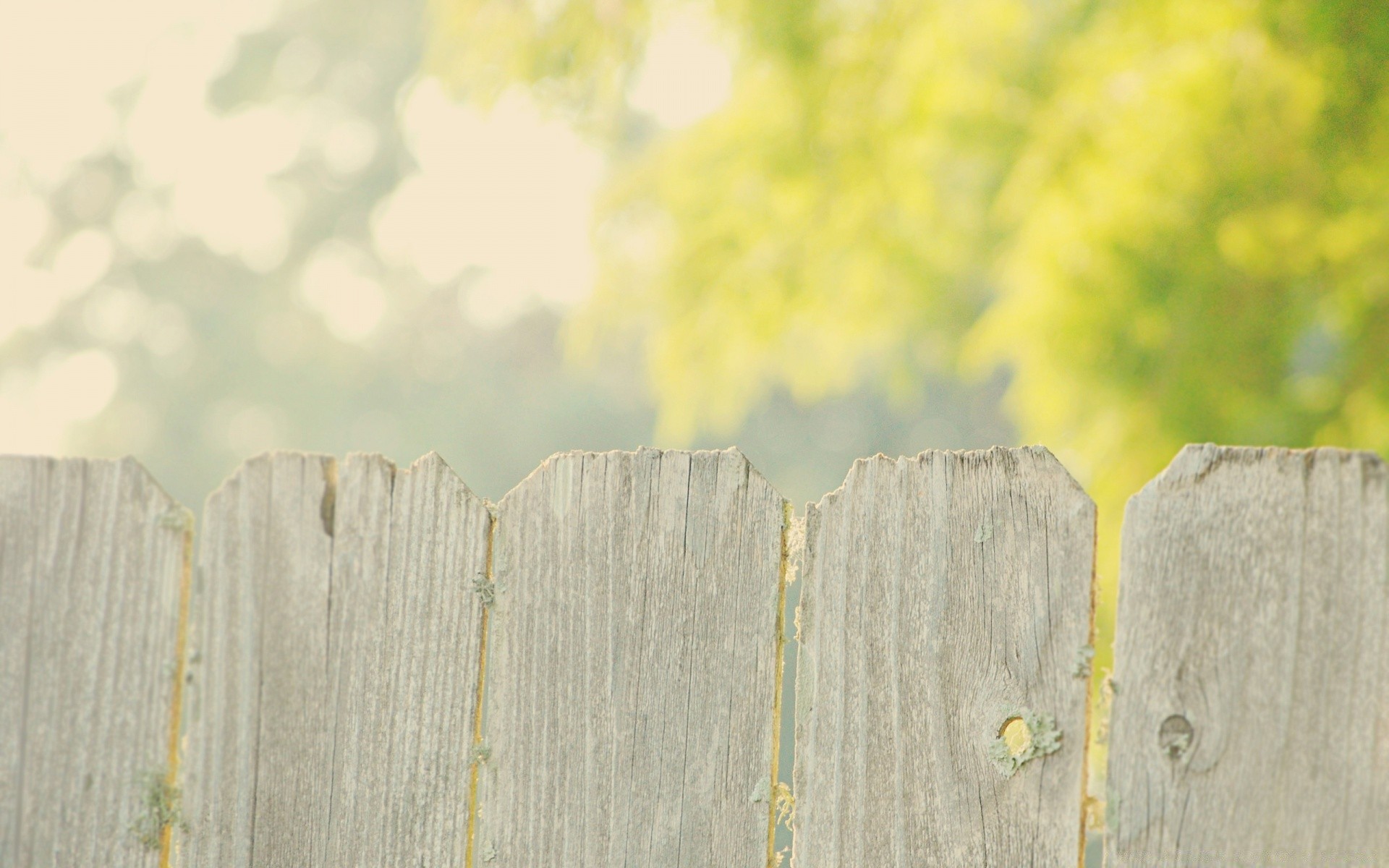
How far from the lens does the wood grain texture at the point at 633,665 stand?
1140 mm

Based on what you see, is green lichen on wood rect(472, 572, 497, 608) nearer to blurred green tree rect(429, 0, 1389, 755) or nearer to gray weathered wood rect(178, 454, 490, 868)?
gray weathered wood rect(178, 454, 490, 868)

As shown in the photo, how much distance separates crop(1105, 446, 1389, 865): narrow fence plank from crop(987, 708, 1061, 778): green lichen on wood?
58 mm

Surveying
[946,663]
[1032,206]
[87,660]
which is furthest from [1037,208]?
[87,660]

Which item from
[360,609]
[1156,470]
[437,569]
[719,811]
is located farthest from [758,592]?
[1156,470]

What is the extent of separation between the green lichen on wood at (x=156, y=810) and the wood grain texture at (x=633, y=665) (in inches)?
17.5

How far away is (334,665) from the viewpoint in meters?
1.29

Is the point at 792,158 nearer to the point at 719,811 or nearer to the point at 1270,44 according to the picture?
the point at 1270,44

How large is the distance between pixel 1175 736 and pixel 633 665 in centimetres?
58

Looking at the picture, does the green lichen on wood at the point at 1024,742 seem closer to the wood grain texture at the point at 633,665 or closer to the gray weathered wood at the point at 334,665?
the wood grain texture at the point at 633,665

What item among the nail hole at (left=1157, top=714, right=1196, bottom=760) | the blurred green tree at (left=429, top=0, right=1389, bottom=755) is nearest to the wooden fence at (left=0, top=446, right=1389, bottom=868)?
the nail hole at (left=1157, top=714, right=1196, bottom=760)

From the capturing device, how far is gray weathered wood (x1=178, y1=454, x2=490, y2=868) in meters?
1.24

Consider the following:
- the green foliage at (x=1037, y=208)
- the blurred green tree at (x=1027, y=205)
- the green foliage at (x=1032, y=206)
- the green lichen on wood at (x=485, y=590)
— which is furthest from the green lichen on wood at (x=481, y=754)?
the green foliage at (x=1032, y=206)

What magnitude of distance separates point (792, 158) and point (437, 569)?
2517mm

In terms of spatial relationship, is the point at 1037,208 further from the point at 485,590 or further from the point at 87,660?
the point at 87,660
